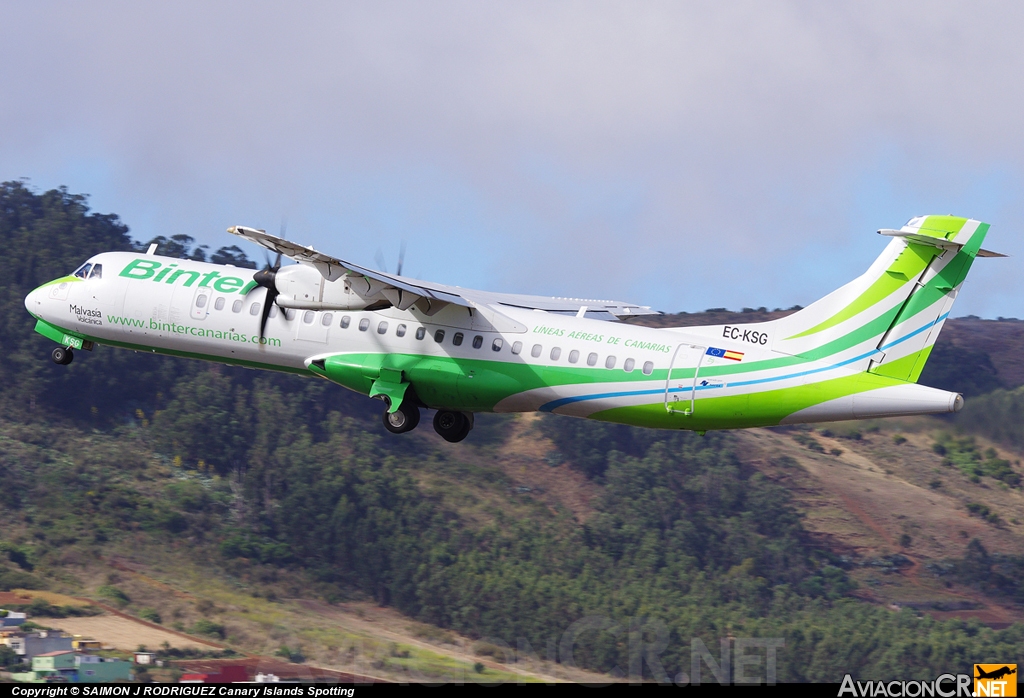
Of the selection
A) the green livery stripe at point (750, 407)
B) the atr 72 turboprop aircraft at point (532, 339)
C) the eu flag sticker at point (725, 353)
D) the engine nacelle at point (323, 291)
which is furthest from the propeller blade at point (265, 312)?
the eu flag sticker at point (725, 353)

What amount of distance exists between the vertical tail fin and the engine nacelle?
814 centimetres

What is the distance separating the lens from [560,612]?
51406mm

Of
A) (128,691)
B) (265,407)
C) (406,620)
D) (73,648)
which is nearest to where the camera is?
(128,691)

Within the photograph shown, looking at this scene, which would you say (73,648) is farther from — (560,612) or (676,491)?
(676,491)

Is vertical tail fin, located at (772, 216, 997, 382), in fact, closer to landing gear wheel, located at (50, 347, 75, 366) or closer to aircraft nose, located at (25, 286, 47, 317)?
landing gear wheel, located at (50, 347, 75, 366)

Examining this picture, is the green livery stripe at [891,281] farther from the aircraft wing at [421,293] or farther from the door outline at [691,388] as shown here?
the aircraft wing at [421,293]

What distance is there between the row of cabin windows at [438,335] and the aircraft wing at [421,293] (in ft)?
1.89

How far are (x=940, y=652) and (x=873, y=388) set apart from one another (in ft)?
108

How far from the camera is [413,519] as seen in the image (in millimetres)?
54438

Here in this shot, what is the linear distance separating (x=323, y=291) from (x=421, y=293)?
6.36 feet

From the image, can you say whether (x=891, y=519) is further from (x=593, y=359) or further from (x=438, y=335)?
(x=438, y=335)

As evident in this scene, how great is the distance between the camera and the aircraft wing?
2297 centimetres

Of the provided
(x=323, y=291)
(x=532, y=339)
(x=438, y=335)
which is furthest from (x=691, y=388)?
(x=323, y=291)

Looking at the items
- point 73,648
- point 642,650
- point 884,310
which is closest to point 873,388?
point 884,310
